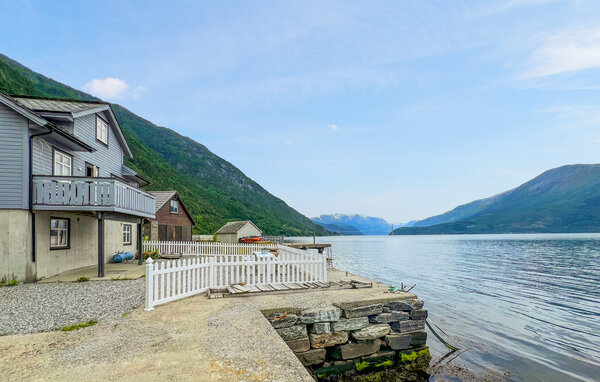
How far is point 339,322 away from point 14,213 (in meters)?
12.9

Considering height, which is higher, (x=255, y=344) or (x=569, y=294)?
(x=255, y=344)

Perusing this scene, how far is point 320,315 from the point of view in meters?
8.00

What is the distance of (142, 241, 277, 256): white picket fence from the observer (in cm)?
2694

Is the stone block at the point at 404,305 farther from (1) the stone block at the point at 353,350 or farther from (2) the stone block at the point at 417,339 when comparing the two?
(1) the stone block at the point at 353,350

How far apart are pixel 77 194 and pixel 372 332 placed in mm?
12785

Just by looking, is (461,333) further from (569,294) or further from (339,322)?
(569,294)

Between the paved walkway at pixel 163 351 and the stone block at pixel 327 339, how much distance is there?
1.42 meters

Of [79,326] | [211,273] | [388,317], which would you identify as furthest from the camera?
[211,273]

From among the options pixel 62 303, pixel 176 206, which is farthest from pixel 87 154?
pixel 176 206

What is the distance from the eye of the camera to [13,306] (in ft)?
29.8

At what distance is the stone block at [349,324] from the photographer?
8180mm

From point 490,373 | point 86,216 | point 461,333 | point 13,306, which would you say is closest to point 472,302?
point 461,333

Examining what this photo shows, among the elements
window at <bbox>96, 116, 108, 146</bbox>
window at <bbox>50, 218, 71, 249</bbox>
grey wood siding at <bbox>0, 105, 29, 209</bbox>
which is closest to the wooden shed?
window at <bbox>96, 116, 108, 146</bbox>

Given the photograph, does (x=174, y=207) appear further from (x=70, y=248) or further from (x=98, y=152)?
(x=70, y=248)
